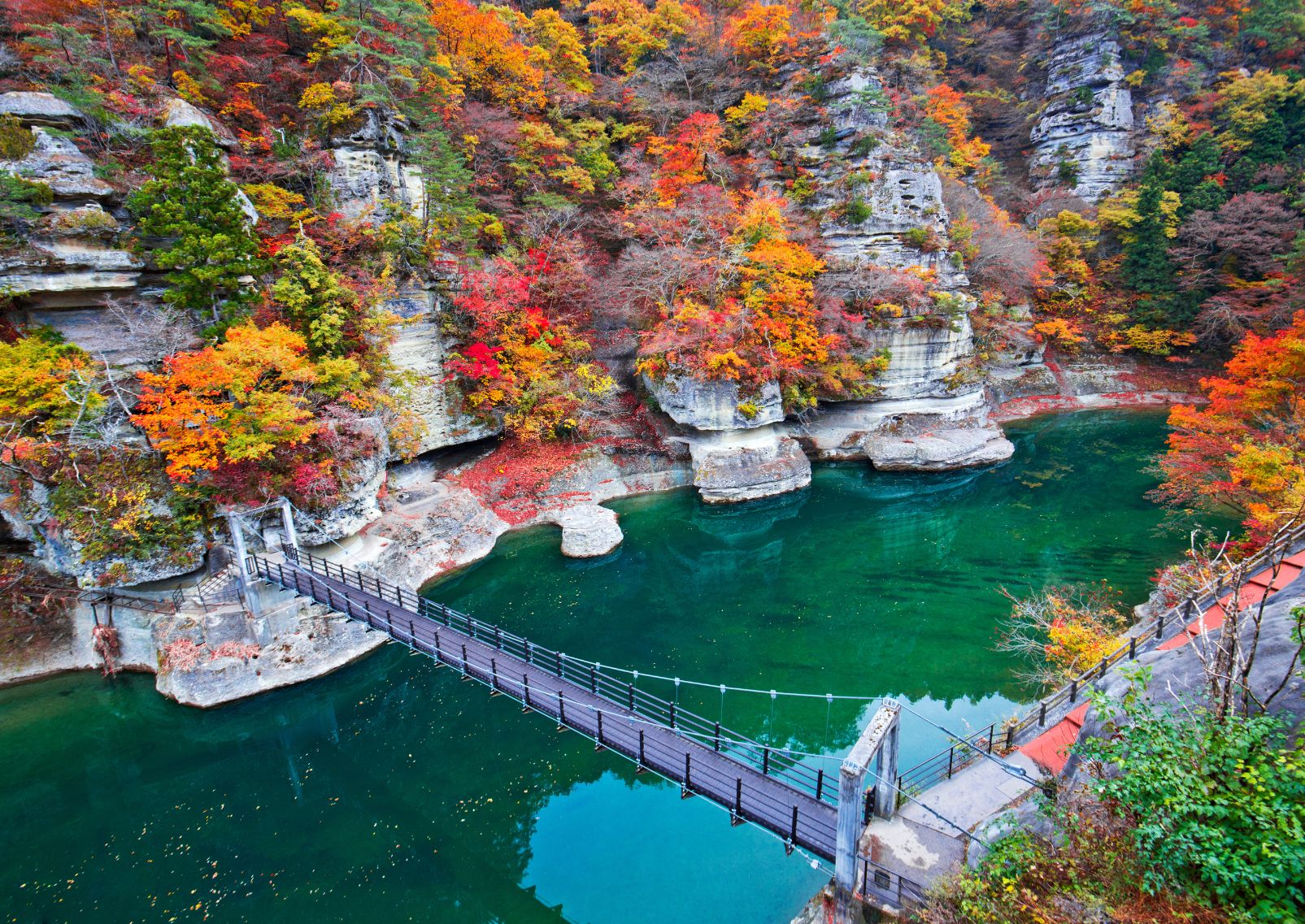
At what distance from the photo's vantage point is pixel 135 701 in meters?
12.4

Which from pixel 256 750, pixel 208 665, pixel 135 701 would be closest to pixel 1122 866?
pixel 256 750

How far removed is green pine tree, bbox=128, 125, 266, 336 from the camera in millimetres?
13094

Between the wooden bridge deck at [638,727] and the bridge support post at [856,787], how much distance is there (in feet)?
0.67

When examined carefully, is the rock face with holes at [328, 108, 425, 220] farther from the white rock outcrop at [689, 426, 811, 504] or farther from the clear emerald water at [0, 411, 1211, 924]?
the white rock outcrop at [689, 426, 811, 504]

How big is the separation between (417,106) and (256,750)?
2049 centimetres

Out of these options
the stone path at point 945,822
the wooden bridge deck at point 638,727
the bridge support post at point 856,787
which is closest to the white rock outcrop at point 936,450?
the wooden bridge deck at point 638,727

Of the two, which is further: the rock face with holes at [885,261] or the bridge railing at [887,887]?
the rock face with holes at [885,261]

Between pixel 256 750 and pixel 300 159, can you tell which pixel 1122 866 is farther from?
pixel 300 159

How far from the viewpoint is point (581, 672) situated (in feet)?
37.4

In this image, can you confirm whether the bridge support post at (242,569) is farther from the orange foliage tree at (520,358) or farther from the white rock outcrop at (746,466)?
the white rock outcrop at (746,466)

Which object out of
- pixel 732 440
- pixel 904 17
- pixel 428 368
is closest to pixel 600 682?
pixel 732 440

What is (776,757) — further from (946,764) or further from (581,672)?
(581,672)

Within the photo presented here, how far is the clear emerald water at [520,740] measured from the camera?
882cm

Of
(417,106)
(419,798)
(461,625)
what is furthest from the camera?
(417,106)
